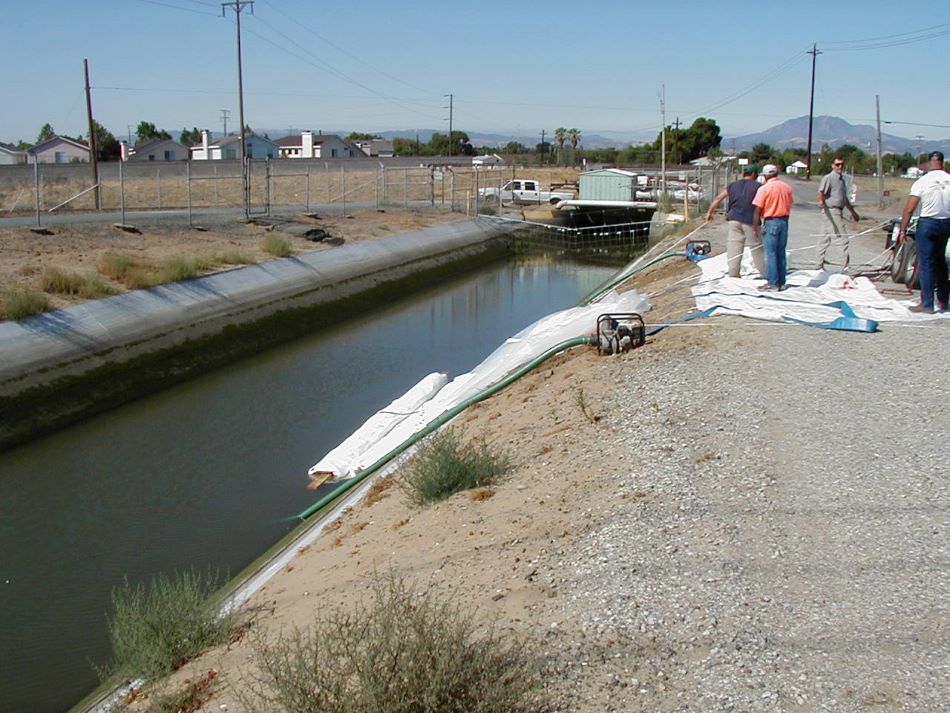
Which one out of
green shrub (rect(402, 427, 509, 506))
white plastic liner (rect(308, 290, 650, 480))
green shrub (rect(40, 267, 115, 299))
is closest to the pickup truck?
green shrub (rect(40, 267, 115, 299))

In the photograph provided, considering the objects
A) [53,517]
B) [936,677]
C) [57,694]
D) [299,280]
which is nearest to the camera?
[936,677]

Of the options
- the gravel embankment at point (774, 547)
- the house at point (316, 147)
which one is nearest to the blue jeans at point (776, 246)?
the gravel embankment at point (774, 547)

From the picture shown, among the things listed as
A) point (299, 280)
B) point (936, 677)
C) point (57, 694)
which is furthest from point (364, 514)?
point (299, 280)

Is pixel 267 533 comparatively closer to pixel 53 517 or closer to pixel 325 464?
pixel 325 464

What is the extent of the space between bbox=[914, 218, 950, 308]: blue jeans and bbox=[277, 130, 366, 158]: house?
98574 mm

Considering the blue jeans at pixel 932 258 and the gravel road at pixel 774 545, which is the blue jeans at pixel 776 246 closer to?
the blue jeans at pixel 932 258

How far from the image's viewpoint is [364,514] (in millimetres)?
10555

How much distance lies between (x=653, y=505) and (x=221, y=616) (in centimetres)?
359

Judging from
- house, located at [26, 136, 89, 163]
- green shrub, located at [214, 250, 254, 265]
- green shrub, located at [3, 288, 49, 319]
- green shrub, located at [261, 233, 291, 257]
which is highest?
house, located at [26, 136, 89, 163]

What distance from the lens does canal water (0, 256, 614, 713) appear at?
10.3m

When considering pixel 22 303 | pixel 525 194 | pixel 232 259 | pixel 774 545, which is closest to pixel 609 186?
pixel 525 194

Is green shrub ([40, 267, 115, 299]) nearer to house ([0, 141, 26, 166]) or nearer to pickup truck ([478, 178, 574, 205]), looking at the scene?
pickup truck ([478, 178, 574, 205])

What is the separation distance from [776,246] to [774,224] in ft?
1.12

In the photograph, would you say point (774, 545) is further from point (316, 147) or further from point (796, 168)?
point (316, 147)
